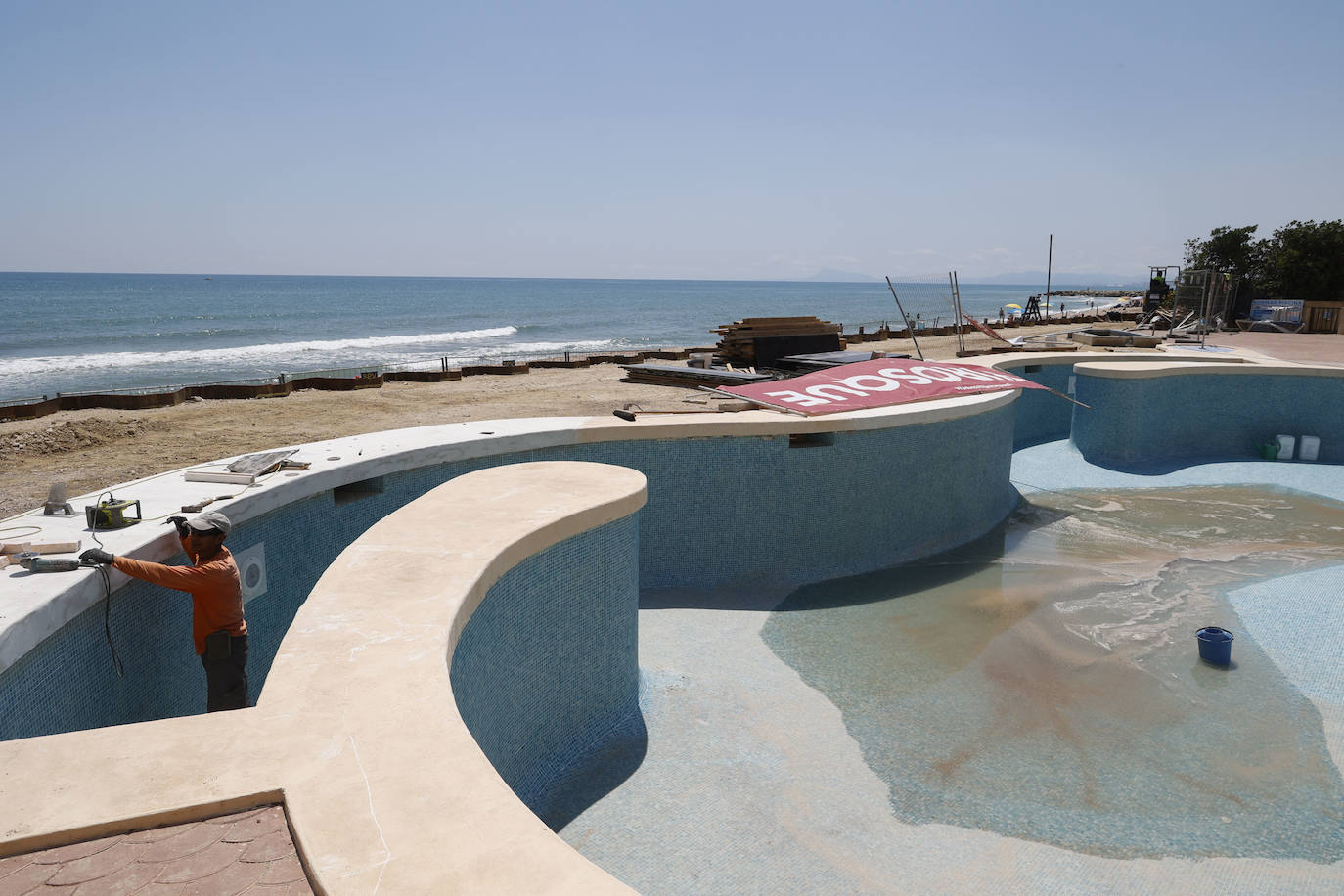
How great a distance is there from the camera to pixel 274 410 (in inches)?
531

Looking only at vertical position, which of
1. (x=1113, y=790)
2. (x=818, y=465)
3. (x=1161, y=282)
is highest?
(x=1161, y=282)

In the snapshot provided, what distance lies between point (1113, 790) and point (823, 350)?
44.3 ft

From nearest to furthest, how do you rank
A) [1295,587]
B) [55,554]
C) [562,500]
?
[55,554] < [562,500] < [1295,587]

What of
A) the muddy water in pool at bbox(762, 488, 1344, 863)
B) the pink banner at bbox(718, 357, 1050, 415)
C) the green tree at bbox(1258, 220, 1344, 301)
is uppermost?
the green tree at bbox(1258, 220, 1344, 301)

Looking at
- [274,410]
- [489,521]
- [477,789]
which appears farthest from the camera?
[274,410]

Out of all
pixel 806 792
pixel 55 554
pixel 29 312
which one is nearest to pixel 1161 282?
pixel 806 792

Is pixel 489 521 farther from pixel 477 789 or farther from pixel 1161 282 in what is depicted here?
pixel 1161 282

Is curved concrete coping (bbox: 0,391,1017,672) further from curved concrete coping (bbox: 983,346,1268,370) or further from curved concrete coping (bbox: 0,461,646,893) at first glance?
curved concrete coping (bbox: 983,346,1268,370)

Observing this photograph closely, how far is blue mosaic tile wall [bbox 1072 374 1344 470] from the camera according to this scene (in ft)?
44.2

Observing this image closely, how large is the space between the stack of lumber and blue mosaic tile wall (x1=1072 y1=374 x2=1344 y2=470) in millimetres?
5343

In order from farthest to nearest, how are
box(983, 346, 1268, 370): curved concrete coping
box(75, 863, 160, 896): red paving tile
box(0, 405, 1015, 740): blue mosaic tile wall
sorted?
1. box(983, 346, 1268, 370): curved concrete coping
2. box(0, 405, 1015, 740): blue mosaic tile wall
3. box(75, 863, 160, 896): red paving tile

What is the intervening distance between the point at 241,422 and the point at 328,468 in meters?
7.81

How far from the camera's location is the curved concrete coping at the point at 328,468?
3732mm

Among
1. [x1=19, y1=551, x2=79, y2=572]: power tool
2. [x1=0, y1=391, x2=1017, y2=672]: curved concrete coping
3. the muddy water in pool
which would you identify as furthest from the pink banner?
[x1=19, y1=551, x2=79, y2=572]: power tool
